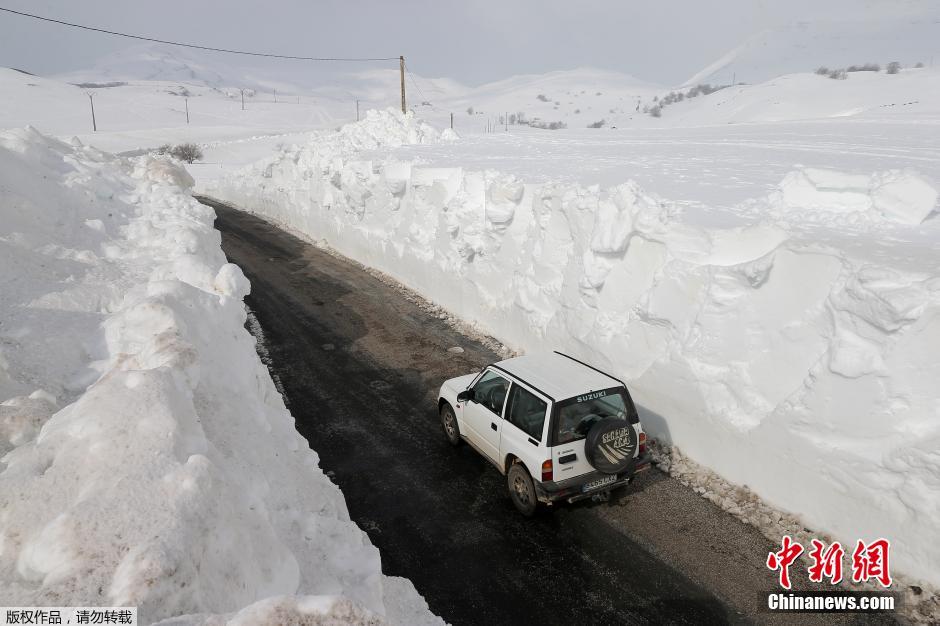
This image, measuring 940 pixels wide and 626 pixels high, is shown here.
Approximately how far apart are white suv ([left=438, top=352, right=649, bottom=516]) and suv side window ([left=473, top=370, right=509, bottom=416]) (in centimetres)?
2

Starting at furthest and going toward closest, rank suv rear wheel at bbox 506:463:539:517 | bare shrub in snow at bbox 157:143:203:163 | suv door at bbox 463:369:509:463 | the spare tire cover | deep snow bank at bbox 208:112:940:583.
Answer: bare shrub in snow at bbox 157:143:203:163 < suv door at bbox 463:369:509:463 < suv rear wheel at bbox 506:463:539:517 < the spare tire cover < deep snow bank at bbox 208:112:940:583

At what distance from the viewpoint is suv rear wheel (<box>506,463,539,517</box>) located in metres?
7.23

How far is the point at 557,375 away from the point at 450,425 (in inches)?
88.1

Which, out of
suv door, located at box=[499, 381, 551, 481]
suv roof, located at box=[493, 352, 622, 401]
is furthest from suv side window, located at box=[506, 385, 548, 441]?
suv roof, located at box=[493, 352, 622, 401]

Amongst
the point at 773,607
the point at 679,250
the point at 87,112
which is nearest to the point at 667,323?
the point at 679,250

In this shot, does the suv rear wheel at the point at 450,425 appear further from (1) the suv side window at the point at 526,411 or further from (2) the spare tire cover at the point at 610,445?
(2) the spare tire cover at the point at 610,445

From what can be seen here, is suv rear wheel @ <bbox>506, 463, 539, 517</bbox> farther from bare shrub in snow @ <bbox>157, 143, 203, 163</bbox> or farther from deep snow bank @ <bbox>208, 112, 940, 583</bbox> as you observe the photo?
bare shrub in snow @ <bbox>157, 143, 203, 163</bbox>

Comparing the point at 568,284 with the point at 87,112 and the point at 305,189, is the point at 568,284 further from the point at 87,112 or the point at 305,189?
the point at 87,112

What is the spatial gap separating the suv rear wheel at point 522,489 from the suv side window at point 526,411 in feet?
1.77

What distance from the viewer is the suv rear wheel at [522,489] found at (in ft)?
23.7

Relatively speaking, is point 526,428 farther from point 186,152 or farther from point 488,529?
point 186,152

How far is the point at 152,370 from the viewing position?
4.46 metres

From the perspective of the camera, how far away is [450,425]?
909cm

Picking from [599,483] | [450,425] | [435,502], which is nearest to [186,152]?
[450,425]
